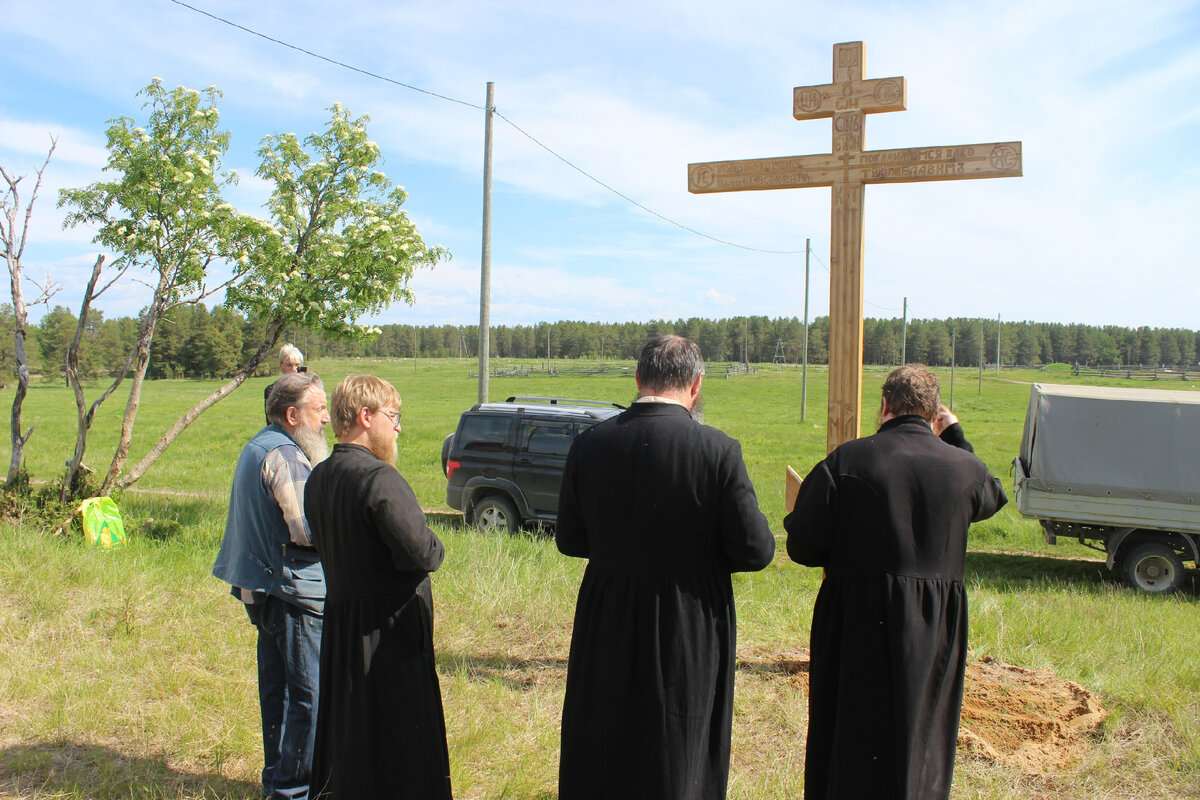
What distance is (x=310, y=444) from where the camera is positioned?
3.42m

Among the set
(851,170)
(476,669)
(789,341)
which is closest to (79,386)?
(476,669)

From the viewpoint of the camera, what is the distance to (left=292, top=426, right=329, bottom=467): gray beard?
3.40 m

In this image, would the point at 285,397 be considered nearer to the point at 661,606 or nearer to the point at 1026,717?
the point at 661,606

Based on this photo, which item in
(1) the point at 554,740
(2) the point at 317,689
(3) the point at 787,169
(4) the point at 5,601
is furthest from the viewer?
(4) the point at 5,601

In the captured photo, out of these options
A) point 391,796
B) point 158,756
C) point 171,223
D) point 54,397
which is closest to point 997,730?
point 391,796

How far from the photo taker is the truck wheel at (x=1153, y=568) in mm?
9102

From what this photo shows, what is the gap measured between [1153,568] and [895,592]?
8522mm

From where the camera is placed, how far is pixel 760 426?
106ft

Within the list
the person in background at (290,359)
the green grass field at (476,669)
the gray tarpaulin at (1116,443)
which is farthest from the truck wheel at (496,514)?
the gray tarpaulin at (1116,443)

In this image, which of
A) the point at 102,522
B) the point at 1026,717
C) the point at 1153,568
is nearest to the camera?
the point at 1026,717

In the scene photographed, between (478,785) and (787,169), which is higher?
(787,169)

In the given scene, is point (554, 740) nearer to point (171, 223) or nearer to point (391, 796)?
point (391, 796)

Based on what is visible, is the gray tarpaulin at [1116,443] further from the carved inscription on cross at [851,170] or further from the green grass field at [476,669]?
the carved inscription on cross at [851,170]

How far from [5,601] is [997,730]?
6.38 m
